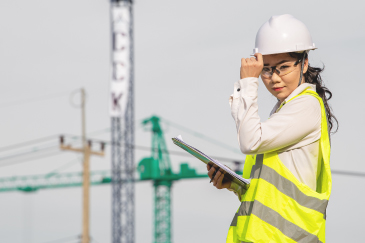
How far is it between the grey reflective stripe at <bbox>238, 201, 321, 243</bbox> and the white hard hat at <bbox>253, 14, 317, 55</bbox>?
0.71m

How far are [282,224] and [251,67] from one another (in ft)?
2.24

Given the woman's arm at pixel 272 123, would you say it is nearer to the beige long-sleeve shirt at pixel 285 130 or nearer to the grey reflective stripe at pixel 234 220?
the beige long-sleeve shirt at pixel 285 130

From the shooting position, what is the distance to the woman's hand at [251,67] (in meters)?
3.42

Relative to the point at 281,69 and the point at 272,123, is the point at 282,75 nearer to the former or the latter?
the point at 281,69

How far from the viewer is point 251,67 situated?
11.2ft

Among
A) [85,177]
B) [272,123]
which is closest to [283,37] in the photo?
[272,123]

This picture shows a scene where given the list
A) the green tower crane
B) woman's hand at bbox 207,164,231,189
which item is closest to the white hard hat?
woman's hand at bbox 207,164,231,189

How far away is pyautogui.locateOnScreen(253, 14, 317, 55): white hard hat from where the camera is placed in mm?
3553

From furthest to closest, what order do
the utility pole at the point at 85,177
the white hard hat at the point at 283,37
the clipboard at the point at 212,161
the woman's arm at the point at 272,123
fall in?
the utility pole at the point at 85,177 < the white hard hat at the point at 283,37 < the clipboard at the point at 212,161 < the woman's arm at the point at 272,123

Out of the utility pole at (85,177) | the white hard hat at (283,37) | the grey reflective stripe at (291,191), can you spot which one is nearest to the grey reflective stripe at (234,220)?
the grey reflective stripe at (291,191)

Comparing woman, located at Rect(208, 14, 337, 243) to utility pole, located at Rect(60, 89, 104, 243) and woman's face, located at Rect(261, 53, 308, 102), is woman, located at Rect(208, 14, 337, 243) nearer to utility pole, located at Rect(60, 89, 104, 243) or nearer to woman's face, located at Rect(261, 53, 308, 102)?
woman's face, located at Rect(261, 53, 308, 102)

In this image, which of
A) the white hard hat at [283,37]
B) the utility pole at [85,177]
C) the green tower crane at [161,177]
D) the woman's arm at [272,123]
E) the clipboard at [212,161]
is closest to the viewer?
the woman's arm at [272,123]

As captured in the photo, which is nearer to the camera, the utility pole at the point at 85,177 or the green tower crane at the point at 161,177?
the utility pole at the point at 85,177

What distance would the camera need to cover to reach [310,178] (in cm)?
340
